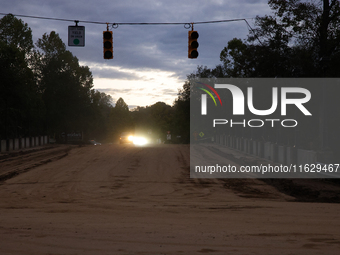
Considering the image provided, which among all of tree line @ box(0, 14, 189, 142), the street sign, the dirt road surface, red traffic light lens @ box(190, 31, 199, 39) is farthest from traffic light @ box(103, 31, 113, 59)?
tree line @ box(0, 14, 189, 142)

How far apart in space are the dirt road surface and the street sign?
6.22 metres

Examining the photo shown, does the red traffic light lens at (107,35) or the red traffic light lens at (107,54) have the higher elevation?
the red traffic light lens at (107,35)

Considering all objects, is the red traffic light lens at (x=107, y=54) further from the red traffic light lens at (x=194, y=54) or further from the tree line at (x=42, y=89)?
the tree line at (x=42, y=89)

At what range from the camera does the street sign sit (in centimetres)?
1617

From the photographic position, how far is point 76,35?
16250 millimetres

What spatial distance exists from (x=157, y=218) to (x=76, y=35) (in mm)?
10459

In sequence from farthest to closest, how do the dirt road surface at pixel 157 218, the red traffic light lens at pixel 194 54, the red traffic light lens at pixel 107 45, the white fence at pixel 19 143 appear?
the white fence at pixel 19 143 < the red traffic light lens at pixel 107 45 < the red traffic light lens at pixel 194 54 < the dirt road surface at pixel 157 218

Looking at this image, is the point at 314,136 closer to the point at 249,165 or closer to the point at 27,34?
the point at 249,165

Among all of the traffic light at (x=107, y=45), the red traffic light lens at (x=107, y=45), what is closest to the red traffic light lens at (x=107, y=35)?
the traffic light at (x=107, y=45)

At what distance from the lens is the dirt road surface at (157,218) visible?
20.6 ft

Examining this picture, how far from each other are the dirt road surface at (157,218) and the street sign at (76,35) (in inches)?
245

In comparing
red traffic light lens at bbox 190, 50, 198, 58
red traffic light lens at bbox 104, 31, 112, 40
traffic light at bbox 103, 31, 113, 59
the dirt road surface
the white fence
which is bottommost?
the dirt road surface

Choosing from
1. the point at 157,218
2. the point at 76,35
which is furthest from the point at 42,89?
the point at 157,218

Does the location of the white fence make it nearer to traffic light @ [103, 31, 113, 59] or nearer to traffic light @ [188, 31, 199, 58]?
traffic light @ [103, 31, 113, 59]
